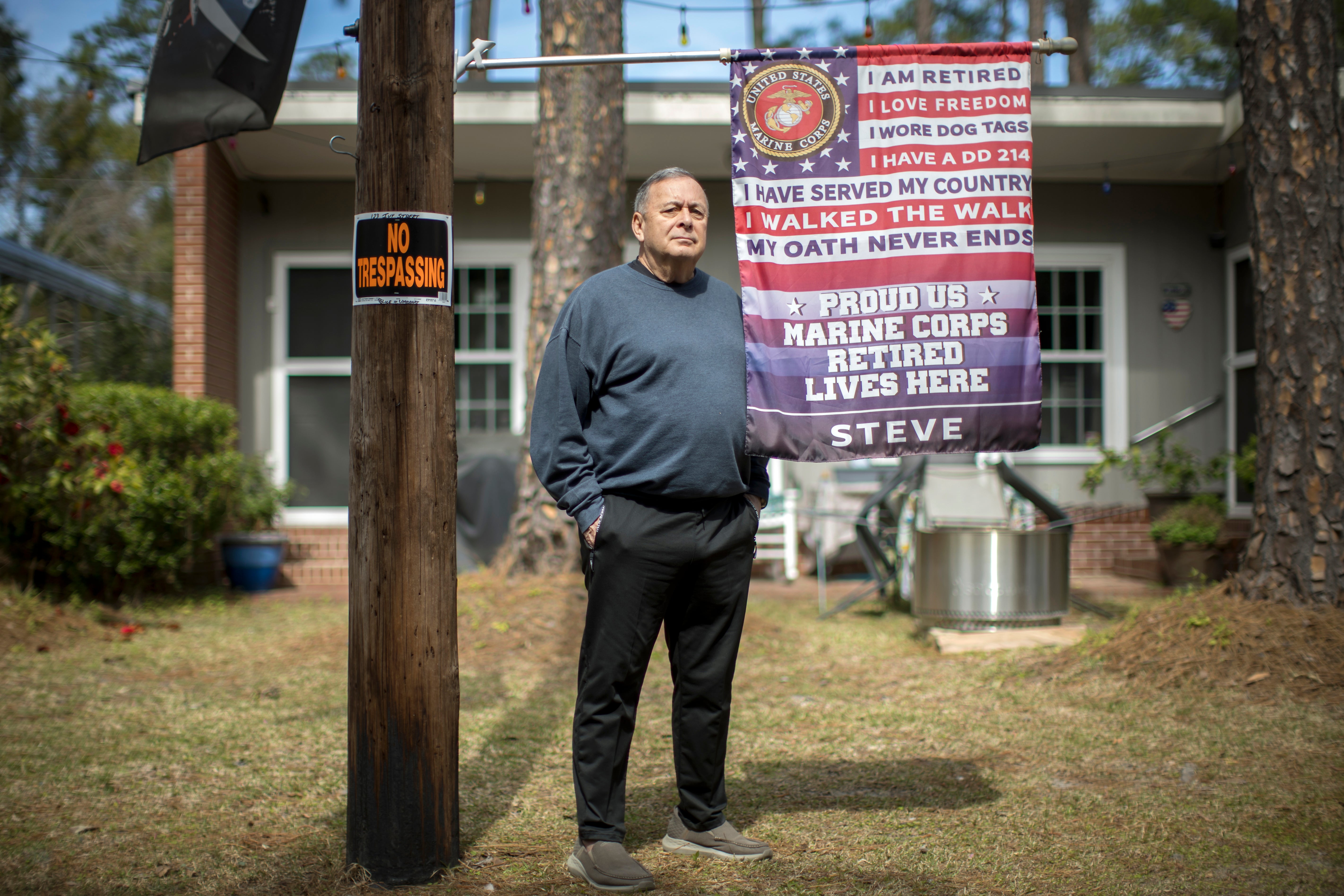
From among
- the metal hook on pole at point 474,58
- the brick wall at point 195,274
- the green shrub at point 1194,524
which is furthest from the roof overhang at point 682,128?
the metal hook on pole at point 474,58

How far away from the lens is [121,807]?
360cm

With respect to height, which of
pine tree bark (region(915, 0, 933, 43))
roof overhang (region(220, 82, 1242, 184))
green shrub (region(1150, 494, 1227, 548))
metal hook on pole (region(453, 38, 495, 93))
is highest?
pine tree bark (region(915, 0, 933, 43))

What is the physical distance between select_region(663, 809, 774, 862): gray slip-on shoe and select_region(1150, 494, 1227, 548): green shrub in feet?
22.1

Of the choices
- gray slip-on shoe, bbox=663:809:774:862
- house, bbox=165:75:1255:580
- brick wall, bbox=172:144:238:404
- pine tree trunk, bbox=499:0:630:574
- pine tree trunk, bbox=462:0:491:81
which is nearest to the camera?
gray slip-on shoe, bbox=663:809:774:862

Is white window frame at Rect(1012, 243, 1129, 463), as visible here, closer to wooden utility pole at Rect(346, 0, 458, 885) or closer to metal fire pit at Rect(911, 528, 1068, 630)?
metal fire pit at Rect(911, 528, 1068, 630)

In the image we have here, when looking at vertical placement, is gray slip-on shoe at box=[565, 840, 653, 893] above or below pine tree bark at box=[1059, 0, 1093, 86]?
below

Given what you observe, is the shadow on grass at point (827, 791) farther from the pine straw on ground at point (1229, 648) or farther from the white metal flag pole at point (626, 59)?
the white metal flag pole at point (626, 59)

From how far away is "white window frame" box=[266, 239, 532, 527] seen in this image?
10336 mm

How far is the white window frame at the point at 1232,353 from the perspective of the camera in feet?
33.7

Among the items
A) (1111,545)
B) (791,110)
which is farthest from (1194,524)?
(791,110)

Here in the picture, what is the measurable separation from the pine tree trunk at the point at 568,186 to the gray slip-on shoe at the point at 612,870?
3931 millimetres

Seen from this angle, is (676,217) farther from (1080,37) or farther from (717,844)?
(1080,37)

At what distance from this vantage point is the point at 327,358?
10430 mm

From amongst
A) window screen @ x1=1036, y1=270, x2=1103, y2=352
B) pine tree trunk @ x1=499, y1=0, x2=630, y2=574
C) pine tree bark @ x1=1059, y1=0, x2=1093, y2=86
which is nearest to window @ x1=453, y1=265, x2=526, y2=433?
pine tree trunk @ x1=499, y1=0, x2=630, y2=574
